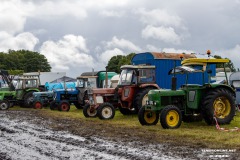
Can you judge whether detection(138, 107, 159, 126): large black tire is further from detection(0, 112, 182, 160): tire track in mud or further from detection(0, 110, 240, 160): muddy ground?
detection(0, 112, 182, 160): tire track in mud

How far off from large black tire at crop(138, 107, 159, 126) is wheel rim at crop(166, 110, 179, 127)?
1207 millimetres

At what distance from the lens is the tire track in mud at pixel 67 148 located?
7739 millimetres

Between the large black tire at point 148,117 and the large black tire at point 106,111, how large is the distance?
288cm

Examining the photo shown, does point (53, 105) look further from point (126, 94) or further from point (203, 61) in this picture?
point (203, 61)

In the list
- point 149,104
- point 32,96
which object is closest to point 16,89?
point 32,96

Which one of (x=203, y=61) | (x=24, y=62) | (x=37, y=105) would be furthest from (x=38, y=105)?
(x=24, y=62)

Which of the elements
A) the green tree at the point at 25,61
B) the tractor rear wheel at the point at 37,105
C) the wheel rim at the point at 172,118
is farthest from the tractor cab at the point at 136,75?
the green tree at the point at 25,61

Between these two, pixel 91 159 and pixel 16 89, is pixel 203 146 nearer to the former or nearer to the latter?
pixel 91 159

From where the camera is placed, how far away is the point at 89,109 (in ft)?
56.4

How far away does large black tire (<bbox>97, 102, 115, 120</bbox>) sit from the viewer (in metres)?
15.7

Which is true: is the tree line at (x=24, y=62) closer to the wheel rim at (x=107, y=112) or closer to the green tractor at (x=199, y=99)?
the wheel rim at (x=107, y=112)

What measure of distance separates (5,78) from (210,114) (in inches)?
710

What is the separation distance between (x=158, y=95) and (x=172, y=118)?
3.13ft

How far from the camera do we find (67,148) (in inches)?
343
